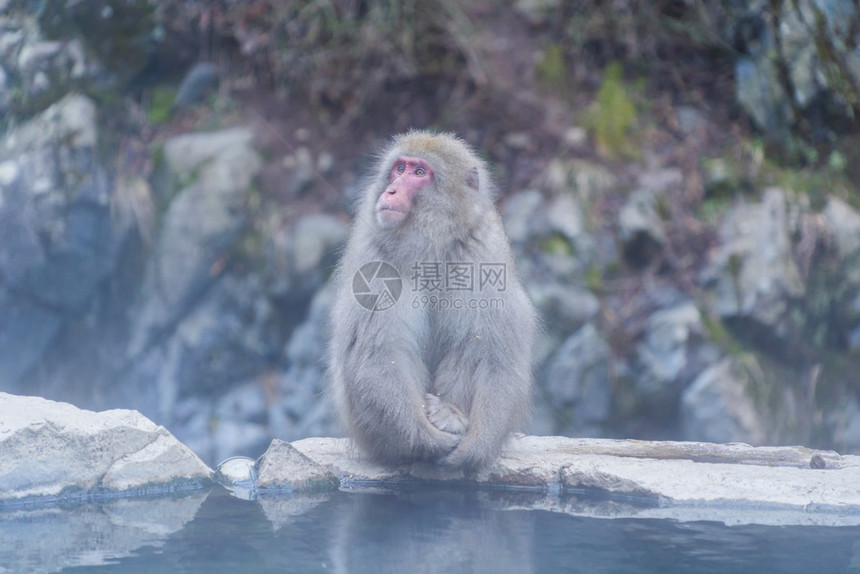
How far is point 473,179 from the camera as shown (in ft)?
12.4

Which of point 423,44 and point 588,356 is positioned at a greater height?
point 423,44

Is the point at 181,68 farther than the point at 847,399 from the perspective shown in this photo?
Yes

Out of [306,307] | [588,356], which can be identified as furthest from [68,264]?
[588,356]

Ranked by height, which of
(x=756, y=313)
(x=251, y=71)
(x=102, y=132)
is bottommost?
(x=756, y=313)

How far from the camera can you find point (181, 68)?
7969 mm

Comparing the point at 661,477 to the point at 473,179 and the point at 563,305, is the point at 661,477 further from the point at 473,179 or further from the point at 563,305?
the point at 563,305

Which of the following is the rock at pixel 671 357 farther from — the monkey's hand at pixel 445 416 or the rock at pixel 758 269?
the monkey's hand at pixel 445 416

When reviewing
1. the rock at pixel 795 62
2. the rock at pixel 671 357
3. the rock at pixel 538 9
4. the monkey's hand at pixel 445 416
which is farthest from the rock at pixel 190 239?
the rock at pixel 795 62

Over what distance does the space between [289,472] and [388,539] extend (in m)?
0.79

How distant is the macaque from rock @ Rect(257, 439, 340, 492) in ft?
0.78

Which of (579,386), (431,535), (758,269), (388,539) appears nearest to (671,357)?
(579,386)

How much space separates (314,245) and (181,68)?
7.38 feet

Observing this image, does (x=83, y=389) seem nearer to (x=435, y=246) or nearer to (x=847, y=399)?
(x=435, y=246)

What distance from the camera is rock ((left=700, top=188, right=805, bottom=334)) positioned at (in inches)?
257
